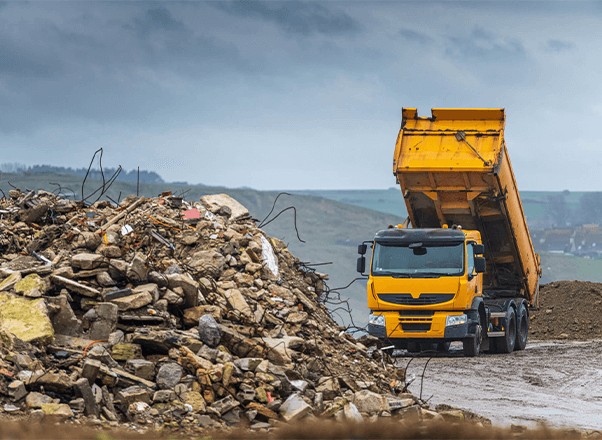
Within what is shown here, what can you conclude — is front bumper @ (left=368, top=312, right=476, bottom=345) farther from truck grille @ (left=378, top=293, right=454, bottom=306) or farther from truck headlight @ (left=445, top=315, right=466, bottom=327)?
truck grille @ (left=378, top=293, right=454, bottom=306)

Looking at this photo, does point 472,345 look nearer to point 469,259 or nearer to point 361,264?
point 469,259

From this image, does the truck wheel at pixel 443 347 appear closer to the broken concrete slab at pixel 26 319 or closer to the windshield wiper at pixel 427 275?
the windshield wiper at pixel 427 275

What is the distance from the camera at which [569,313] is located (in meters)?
21.6

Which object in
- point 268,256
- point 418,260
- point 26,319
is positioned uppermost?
point 268,256

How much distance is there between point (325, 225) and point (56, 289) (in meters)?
79.0

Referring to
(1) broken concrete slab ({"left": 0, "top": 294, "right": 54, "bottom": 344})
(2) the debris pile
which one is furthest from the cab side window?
(1) broken concrete slab ({"left": 0, "top": 294, "right": 54, "bottom": 344})

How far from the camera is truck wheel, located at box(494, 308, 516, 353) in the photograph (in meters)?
15.9

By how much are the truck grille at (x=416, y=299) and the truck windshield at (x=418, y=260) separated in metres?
0.41

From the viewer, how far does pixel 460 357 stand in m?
15.0

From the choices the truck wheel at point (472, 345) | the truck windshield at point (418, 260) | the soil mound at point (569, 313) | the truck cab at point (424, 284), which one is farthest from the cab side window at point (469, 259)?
the soil mound at point (569, 313)

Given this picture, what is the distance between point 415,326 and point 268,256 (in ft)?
15.0

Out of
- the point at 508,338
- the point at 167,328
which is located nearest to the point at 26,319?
the point at 167,328

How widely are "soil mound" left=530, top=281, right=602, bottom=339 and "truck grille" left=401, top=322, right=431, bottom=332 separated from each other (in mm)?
7957

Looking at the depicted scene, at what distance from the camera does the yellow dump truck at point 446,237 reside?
47.1 feet
